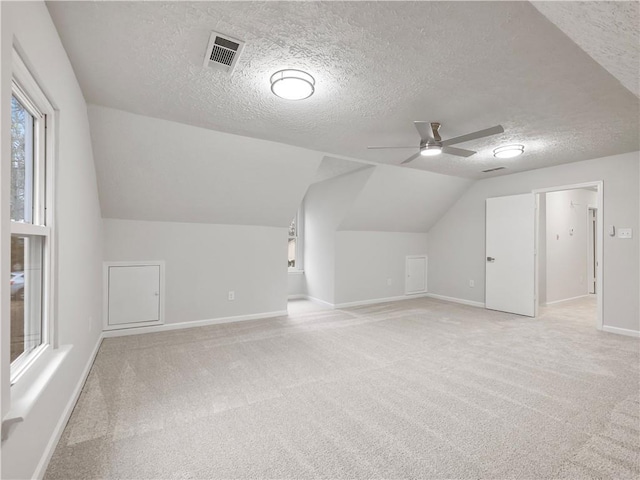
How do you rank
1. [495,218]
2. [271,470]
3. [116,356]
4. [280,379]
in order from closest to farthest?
[271,470], [280,379], [116,356], [495,218]

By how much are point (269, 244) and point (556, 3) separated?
13.8 feet

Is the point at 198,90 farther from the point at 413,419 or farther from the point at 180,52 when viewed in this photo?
the point at 413,419

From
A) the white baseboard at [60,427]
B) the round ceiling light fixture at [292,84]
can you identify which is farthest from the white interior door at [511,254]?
the white baseboard at [60,427]

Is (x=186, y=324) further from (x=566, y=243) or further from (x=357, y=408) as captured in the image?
(x=566, y=243)

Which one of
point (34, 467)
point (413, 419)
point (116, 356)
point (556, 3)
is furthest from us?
point (116, 356)

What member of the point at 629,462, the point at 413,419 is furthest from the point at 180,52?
the point at 629,462

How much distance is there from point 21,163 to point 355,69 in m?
2.04

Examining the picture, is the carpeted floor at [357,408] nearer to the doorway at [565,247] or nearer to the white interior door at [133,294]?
the white interior door at [133,294]

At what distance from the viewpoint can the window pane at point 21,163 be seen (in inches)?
60.1

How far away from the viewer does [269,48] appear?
1.92m

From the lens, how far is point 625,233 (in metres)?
4.10

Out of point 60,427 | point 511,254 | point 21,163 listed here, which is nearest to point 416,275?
point 511,254

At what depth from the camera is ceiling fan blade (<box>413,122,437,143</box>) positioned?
267 centimetres

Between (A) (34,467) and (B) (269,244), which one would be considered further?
(B) (269,244)
